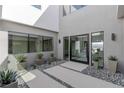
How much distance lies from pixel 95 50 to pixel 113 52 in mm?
1314

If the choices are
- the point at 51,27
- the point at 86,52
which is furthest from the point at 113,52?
the point at 51,27

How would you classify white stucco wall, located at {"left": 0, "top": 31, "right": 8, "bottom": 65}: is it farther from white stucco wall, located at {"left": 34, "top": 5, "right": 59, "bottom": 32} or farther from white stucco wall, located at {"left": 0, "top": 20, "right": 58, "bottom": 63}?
white stucco wall, located at {"left": 34, "top": 5, "right": 59, "bottom": 32}

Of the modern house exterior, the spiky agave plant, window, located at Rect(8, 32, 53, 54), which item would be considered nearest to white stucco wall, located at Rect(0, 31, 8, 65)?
the modern house exterior

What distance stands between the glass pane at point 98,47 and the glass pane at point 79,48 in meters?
0.72

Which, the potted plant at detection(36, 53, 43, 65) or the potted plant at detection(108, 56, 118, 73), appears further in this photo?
the potted plant at detection(36, 53, 43, 65)

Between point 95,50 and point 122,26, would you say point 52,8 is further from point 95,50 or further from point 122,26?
point 122,26

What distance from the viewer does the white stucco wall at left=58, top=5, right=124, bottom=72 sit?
234 inches


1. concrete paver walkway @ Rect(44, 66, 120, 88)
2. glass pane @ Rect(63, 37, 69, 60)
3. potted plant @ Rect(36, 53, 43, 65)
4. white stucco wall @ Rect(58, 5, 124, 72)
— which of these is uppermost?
white stucco wall @ Rect(58, 5, 124, 72)

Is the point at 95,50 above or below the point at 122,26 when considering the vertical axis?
below

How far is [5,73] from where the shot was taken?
310 centimetres

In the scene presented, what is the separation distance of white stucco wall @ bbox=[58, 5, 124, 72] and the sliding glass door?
1.51ft

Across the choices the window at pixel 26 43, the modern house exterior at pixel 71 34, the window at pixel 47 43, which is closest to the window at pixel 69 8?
the modern house exterior at pixel 71 34
